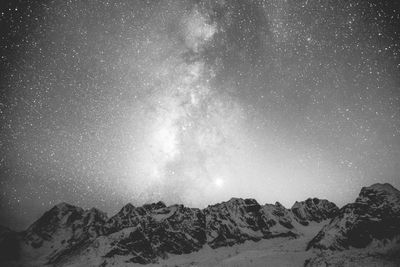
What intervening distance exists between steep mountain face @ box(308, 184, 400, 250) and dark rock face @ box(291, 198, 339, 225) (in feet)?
109

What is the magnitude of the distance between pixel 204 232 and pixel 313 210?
39.1m

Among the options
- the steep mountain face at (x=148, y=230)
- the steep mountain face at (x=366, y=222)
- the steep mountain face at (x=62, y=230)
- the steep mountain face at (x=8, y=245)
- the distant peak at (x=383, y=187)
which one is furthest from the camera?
the steep mountain face at (x=62, y=230)

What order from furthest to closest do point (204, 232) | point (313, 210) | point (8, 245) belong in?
point (313, 210) → point (8, 245) → point (204, 232)

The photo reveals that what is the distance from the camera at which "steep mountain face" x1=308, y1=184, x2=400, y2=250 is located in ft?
119

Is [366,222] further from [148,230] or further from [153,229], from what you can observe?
[148,230]

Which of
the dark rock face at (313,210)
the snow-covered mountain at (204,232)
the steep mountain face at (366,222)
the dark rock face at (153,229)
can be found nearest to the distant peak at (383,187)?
the steep mountain face at (366,222)

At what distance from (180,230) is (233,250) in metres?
13.4

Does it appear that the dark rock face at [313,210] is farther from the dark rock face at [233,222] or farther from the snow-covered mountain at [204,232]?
the dark rock face at [233,222]

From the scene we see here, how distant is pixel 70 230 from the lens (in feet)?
235

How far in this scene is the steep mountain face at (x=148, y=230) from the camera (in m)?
54.2

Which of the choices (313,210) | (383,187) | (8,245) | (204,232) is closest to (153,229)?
(204,232)

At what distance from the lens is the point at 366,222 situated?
126 ft

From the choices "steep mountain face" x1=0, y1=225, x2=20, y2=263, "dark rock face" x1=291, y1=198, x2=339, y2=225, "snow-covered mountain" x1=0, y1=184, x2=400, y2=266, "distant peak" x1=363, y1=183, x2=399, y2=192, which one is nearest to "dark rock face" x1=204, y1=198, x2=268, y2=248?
"snow-covered mountain" x1=0, y1=184, x2=400, y2=266

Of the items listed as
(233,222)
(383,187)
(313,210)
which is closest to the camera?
(383,187)
